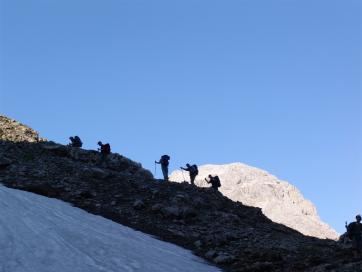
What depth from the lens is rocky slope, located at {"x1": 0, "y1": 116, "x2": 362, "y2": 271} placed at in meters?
22.7

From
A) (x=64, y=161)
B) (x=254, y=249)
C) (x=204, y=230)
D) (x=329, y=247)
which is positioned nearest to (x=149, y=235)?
(x=204, y=230)

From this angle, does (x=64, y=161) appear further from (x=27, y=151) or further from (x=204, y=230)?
(x=204, y=230)

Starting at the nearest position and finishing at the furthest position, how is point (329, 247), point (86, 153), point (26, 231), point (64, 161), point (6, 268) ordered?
point (6, 268) < point (26, 231) < point (329, 247) < point (64, 161) < point (86, 153)

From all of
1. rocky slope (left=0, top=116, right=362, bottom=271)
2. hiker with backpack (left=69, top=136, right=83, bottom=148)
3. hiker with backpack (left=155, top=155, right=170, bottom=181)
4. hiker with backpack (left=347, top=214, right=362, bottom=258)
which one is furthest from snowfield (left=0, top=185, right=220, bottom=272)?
hiker with backpack (left=69, top=136, right=83, bottom=148)

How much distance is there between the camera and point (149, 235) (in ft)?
84.5

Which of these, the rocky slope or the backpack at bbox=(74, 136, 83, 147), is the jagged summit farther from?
the rocky slope

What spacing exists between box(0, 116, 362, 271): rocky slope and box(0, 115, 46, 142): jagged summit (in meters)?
5.79

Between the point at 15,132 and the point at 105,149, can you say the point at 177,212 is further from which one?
the point at 15,132

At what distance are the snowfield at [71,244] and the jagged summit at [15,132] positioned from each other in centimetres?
1939

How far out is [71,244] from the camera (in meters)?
20.7

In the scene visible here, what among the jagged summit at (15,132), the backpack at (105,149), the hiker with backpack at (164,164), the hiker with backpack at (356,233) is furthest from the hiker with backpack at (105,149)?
the hiker with backpack at (356,233)

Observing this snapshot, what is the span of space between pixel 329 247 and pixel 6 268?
15610 millimetres

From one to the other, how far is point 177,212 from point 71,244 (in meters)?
9.39

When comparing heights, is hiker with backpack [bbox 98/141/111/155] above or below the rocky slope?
above
